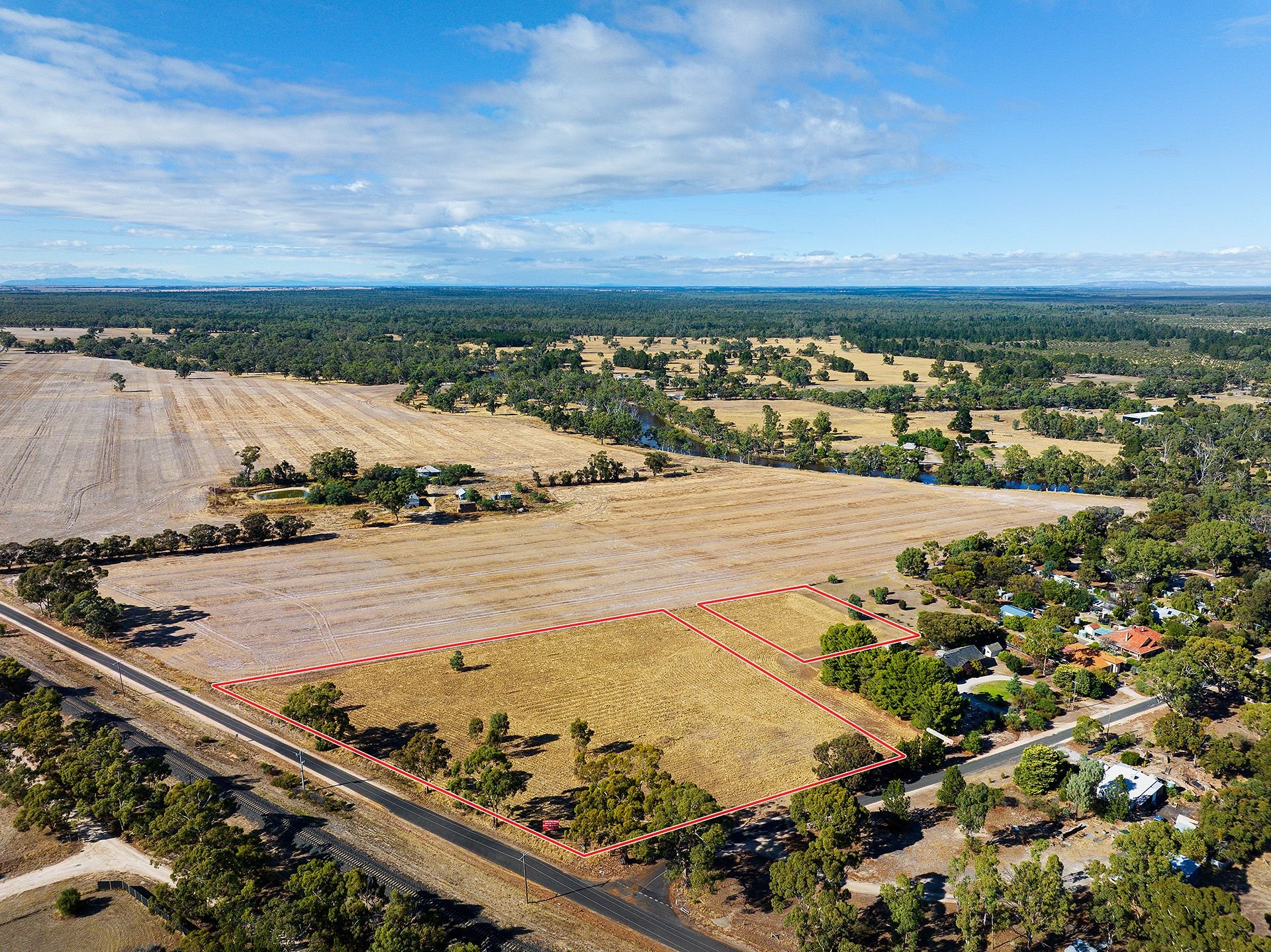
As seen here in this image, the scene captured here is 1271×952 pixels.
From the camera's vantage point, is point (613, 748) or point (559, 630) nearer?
point (613, 748)

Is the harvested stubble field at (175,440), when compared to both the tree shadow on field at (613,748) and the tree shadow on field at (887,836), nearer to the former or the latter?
the tree shadow on field at (613,748)

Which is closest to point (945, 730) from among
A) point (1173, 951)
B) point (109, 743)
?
point (1173, 951)

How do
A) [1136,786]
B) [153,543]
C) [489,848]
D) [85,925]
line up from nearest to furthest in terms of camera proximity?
[85,925]
[489,848]
[1136,786]
[153,543]

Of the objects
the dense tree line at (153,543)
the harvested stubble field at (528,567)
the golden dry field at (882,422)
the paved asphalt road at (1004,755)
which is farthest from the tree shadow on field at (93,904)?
the golden dry field at (882,422)

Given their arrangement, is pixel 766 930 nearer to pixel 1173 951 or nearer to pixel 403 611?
pixel 1173 951

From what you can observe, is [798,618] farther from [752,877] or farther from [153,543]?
[153,543]

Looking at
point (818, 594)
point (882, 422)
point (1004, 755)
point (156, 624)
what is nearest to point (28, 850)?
point (156, 624)
